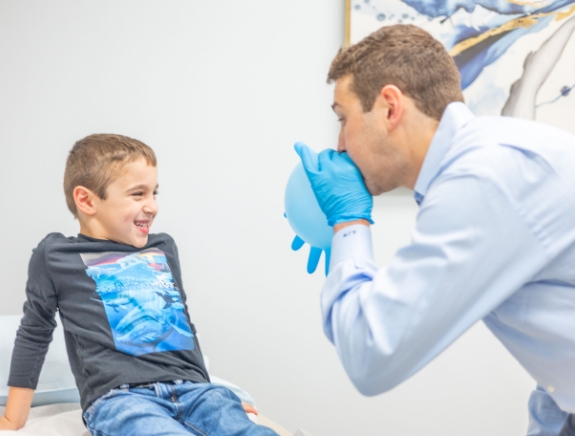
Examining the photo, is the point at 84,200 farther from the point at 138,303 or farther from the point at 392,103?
the point at 392,103

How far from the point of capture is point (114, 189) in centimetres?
148

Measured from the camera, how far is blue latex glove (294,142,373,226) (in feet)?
Result: 3.47

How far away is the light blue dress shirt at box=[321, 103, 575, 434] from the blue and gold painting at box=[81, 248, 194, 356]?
639mm

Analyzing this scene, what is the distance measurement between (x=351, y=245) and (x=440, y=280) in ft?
0.68

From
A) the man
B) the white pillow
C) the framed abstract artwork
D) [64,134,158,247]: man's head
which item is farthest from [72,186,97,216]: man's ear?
the framed abstract artwork

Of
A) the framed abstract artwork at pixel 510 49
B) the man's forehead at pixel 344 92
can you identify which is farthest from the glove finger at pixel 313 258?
the framed abstract artwork at pixel 510 49

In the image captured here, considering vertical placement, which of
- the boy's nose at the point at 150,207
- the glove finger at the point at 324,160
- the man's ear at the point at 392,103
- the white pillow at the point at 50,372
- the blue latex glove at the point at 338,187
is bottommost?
the white pillow at the point at 50,372

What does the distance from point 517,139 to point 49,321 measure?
1102mm

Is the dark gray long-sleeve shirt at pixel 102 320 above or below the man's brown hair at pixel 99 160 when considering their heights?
below

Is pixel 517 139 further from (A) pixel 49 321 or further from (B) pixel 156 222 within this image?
(B) pixel 156 222

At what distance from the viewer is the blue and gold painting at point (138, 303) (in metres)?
1.39

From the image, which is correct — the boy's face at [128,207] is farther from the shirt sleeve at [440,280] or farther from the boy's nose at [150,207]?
the shirt sleeve at [440,280]

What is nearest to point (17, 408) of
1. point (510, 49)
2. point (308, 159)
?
point (308, 159)

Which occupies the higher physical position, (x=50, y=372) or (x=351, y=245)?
(x=351, y=245)
